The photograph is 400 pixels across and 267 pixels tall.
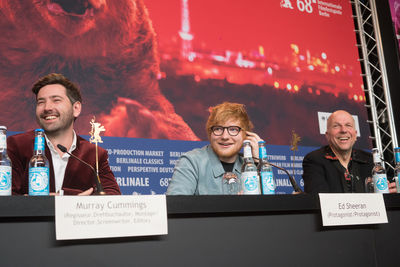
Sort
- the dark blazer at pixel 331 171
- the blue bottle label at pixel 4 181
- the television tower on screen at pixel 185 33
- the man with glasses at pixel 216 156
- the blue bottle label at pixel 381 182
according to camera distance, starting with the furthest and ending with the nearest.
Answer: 1. the television tower on screen at pixel 185 33
2. the dark blazer at pixel 331 171
3. the man with glasses at pixel 216 156
4. the blue bottle label at pixel 381 182
5. the blue bottle label at pixel 4 181

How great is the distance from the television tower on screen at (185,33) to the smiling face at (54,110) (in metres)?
1.05

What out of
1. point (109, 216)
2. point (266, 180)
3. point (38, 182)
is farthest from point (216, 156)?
point (109, 216)

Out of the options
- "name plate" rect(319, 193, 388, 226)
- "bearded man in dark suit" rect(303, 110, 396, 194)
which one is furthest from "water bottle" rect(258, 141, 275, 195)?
"bearded man in dark suit" rect(303, 110, 396, 194)

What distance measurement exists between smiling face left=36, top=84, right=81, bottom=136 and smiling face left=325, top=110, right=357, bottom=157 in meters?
1.59

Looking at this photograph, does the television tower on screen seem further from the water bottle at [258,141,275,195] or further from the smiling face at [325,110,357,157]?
the water bottle at [258,141,275,195]

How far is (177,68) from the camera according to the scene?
126 inches

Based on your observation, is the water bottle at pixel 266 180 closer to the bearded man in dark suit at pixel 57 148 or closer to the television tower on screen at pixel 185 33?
the bearded man in dark suit at pixel 57 148

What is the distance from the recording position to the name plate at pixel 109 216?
960 mm

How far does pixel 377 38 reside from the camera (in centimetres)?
396

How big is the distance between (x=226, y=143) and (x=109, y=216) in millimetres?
1188

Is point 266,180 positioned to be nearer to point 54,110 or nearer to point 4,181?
point 4,181

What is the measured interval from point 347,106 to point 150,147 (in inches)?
72.2

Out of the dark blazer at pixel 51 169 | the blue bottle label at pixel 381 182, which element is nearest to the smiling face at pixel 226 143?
the dark blazer at pixel 51 169

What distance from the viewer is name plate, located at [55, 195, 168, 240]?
960mm
